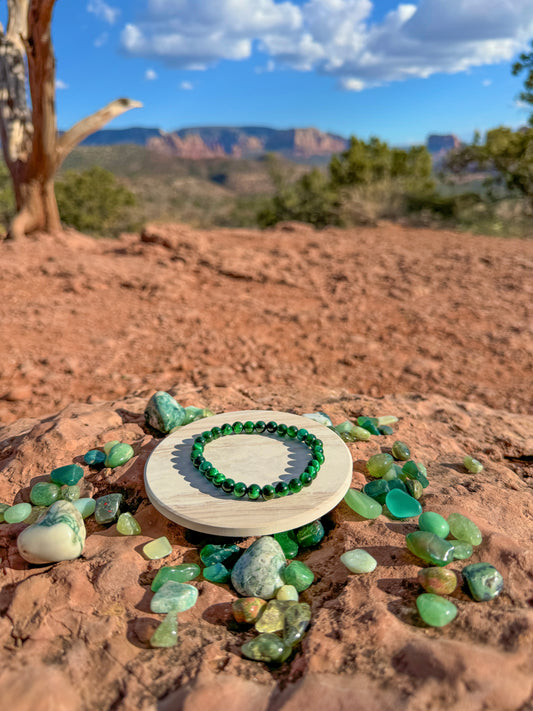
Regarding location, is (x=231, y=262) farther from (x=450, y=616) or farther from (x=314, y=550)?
(x=450, y=616)

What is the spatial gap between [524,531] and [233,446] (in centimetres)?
115

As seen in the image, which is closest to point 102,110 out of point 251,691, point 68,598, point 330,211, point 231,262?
point 231,262

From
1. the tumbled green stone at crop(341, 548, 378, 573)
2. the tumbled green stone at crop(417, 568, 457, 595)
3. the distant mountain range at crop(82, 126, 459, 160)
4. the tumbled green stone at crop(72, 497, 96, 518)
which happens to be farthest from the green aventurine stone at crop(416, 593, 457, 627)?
the distant mountain range at crop(82, 126, 459, 160)

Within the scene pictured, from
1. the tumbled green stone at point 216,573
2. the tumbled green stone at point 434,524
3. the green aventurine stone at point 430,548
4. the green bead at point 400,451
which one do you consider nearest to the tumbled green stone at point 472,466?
the green bead at point 400,451

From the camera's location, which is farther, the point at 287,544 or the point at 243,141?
the point at 243,141

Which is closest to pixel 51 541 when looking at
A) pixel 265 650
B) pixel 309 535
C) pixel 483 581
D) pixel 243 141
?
pixel 265 650

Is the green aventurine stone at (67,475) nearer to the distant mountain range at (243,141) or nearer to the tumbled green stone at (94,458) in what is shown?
the tumbled green stone at (94,458)

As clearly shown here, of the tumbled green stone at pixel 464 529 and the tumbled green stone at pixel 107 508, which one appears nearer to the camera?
the tumbled green stone at pixel 464 529

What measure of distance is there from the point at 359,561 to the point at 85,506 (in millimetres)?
1039

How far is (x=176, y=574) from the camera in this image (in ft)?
4.89

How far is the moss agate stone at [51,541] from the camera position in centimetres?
149

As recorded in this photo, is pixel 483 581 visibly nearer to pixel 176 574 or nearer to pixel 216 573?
pixel 216 573

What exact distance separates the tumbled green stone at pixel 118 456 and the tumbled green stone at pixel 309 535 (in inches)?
32.2

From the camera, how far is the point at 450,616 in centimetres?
127
